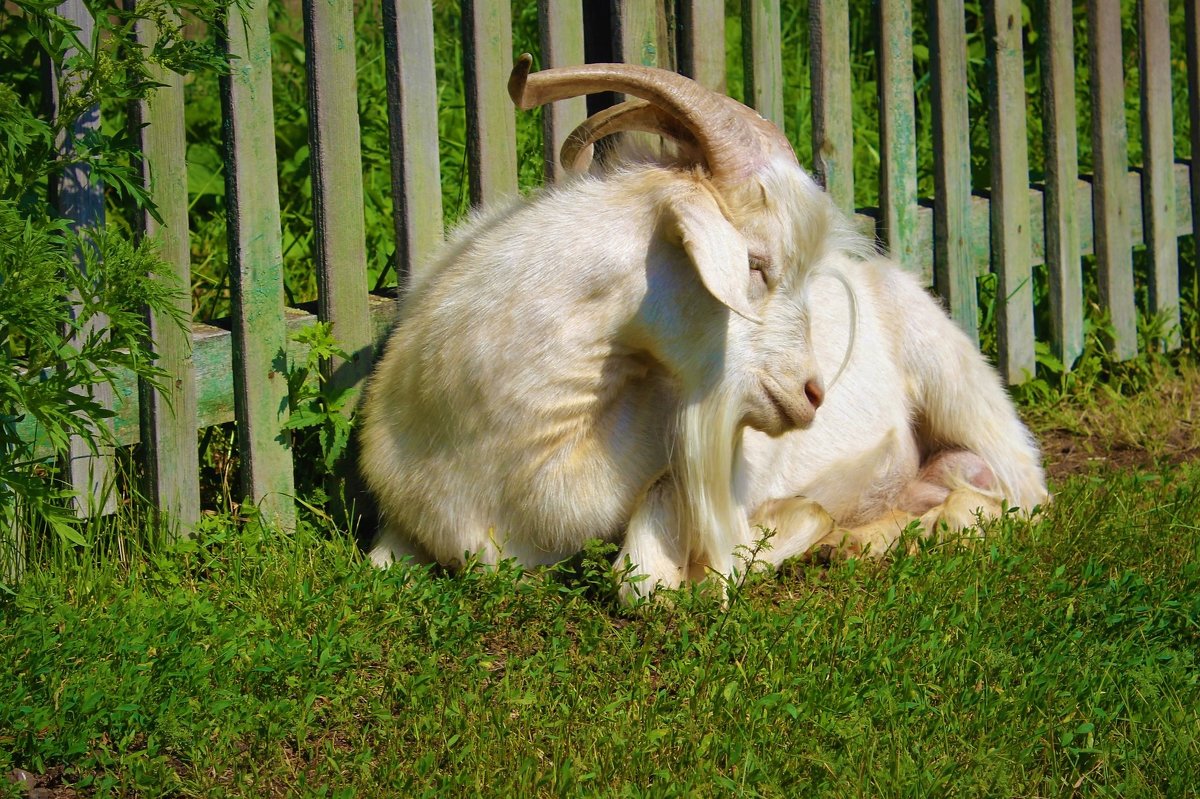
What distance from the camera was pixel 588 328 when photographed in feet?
10.9

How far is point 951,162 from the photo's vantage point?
4984 millimetres

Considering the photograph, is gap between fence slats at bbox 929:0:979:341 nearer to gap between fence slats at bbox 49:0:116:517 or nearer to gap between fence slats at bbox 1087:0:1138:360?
gap between fence slats at bbox 1087:0:1138:360

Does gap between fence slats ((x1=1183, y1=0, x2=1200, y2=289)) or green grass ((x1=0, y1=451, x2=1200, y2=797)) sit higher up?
gap between fence slats ((x1=1183, y1=0, x2=1200, y2=289))

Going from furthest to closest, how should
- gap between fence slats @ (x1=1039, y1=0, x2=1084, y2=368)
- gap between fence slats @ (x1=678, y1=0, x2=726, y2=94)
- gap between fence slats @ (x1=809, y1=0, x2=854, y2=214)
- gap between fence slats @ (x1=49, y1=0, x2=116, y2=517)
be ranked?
gap between fence slats @ (x1=1039, y1=0, x2=1084, y2=368) → gap between fence slats @ (x1=809, y1=0, x2=854, y2=214) → gap between fence slats @ (x1=678, y1=0, x2=726, y2=94) → gap between fence slats @ (x1=49, y1=0, x2=116, y2=517)

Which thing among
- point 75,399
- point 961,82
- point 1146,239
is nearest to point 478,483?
point 75,399

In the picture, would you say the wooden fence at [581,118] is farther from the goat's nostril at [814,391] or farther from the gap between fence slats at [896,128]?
the goat's nostril at [814,391]

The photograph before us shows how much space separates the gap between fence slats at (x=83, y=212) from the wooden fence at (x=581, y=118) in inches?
0.6

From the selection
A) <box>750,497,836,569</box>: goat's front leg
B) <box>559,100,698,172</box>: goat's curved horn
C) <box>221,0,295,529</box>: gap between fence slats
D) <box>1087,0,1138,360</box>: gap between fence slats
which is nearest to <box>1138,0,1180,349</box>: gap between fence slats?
<box>1087,0,1138,360</box>: gap between fence slats

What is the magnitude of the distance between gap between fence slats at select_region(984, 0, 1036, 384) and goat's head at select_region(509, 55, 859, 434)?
1985 mm

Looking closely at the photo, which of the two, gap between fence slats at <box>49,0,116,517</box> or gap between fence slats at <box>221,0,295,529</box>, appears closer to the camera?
gap between fence slats at <box>49,0,116,517</box>

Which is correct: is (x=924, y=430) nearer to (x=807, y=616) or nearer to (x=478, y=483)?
(x=807, y=616)

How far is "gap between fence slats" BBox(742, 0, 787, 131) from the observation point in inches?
175

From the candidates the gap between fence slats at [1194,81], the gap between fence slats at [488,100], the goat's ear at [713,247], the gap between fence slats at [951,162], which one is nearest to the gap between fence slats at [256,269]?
the gap between fence slats at [488,100]

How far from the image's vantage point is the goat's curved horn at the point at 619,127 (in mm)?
3426
